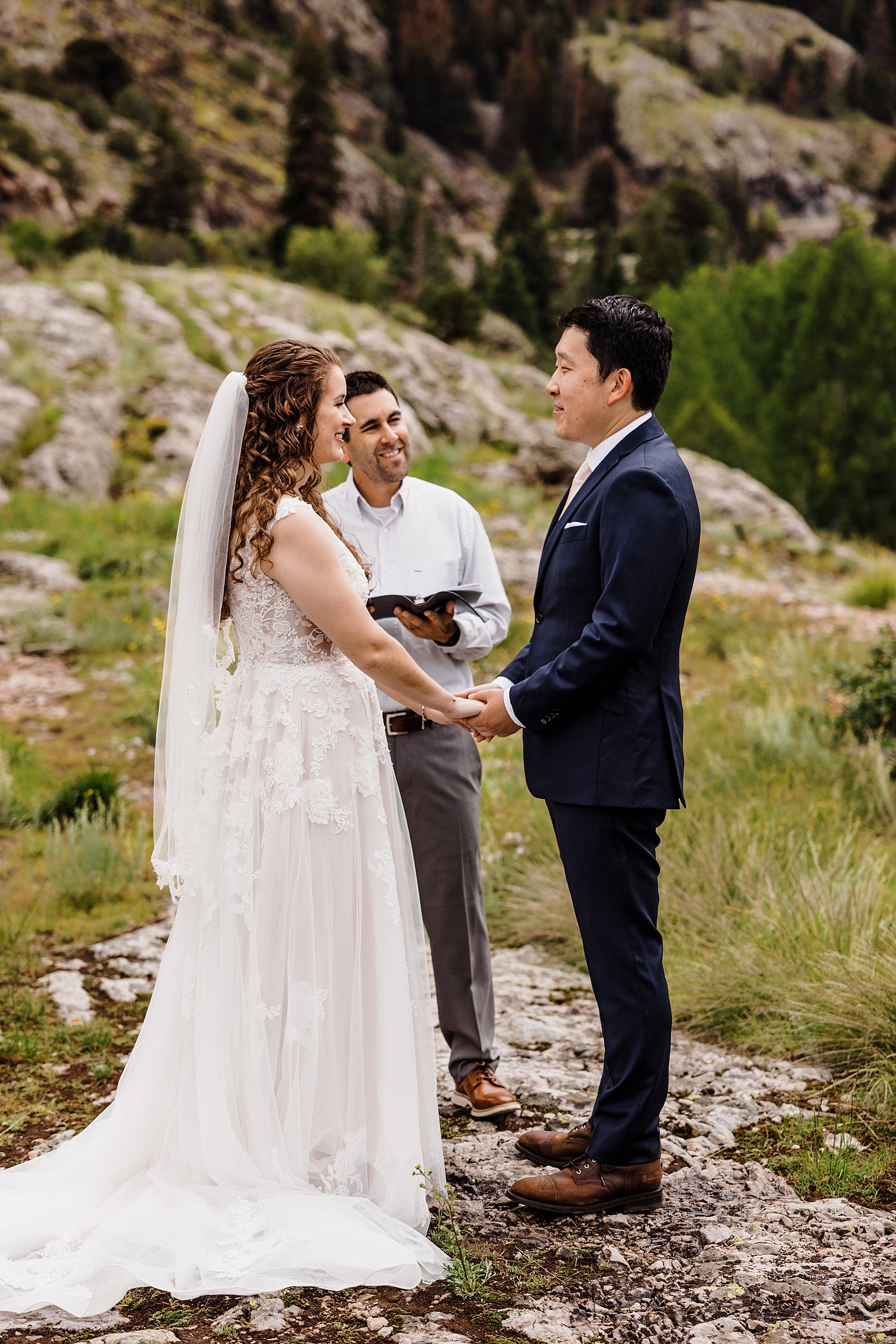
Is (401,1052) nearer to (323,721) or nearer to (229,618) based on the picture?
(323,721)

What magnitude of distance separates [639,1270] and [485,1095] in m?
1.04

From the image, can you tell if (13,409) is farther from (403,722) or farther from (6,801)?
(403,722)

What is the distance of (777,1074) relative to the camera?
13.0ft

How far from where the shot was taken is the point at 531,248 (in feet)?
175

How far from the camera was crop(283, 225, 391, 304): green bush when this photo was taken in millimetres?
33281

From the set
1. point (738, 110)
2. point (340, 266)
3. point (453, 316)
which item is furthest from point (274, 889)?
point (738, 110)

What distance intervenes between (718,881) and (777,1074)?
1.29 meters

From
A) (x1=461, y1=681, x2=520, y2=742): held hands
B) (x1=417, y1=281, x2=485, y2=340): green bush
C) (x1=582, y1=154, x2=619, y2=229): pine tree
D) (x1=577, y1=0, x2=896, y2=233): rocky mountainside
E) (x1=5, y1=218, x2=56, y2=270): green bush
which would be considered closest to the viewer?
(x1=461, y1=681, x2=520, y2=742): held hands

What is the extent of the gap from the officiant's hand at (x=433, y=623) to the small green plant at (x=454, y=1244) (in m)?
1.66

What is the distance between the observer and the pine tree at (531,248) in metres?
50.2

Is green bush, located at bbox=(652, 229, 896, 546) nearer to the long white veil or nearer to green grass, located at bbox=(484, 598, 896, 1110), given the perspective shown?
green grass, located at bbox=(484, 598, 896, 1110)

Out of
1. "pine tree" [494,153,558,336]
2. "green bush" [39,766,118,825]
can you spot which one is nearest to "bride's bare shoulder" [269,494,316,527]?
"green bush" [39,766,118,825]

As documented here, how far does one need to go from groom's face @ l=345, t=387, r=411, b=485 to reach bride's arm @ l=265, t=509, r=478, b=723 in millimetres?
931

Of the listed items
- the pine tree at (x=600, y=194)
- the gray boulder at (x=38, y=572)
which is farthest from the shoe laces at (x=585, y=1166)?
the pine tree at (x=600, y=194)
